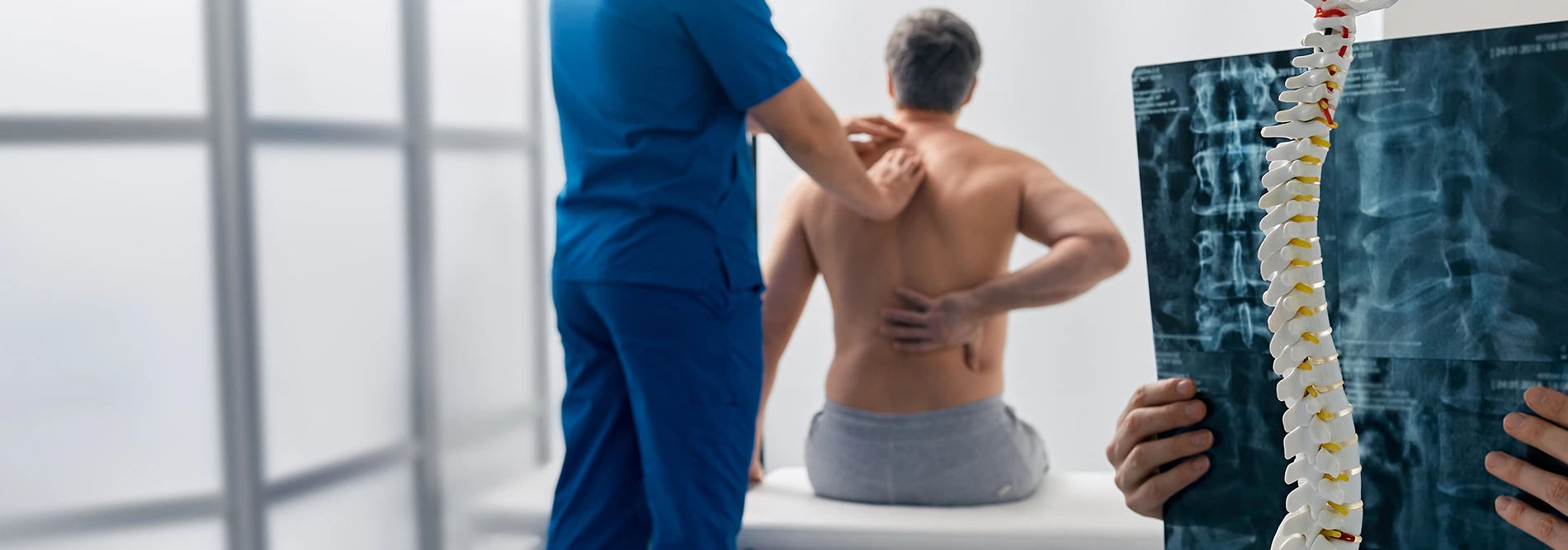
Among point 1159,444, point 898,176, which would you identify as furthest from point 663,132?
point 1159,444

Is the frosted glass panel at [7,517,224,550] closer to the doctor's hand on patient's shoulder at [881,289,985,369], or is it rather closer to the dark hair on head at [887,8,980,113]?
the doctor's hand on patient's shoulder at [881,289,985,369]

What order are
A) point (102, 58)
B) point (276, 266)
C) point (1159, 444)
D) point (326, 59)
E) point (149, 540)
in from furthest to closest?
point (326, 59)
point (276, 266)
point (149, 540)
point (102, 58)
point (1159, 444)

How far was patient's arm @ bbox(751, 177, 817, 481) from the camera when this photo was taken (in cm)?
218

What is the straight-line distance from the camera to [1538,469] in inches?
27.7

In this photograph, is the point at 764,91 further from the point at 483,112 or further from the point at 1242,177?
the point at 1242,177

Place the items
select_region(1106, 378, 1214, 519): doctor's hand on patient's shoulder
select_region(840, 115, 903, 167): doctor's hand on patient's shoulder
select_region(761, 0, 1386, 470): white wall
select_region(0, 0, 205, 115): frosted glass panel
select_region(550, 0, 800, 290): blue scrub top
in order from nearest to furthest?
select_region(1106, 378, 1214, 519): doctor's hand on patient's shoulder → select_region(0, 0, 205, 115): frosted glass panel → select_region(550, 0, 800, 290): blue scrub top → select_region(840, 115, 903, 167): doctor's hand on patient's shoulder → select_region(761, 0, 1386, 470): white wall

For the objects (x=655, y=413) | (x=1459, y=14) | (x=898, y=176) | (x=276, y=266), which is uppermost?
(x=1459, y=14)

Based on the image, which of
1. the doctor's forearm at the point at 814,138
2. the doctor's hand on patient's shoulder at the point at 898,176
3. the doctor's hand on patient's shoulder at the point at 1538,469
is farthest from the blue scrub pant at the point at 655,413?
the doctor's hand on patient's shoulder at the point at 1538,469

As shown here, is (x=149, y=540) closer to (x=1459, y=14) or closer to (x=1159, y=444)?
(x=1159, y=444)

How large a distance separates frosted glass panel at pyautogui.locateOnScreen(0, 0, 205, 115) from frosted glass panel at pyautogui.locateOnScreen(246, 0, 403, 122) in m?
0.10

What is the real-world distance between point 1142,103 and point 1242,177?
0.09m

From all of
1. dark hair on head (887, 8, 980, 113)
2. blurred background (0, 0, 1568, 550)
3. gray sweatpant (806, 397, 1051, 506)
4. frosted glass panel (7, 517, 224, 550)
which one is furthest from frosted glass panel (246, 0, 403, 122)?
gray sweatpant (806, 397, 1051, 506)

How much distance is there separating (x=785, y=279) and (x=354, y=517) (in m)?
0.90

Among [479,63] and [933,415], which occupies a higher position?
[479,63]
